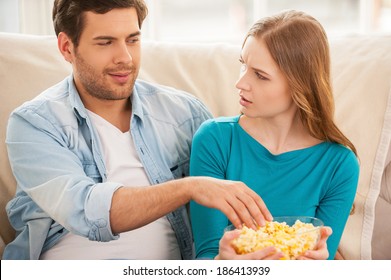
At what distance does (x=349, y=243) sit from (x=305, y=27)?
61cm

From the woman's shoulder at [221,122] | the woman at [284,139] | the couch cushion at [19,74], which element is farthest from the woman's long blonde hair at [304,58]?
the couch cushion at [19,74]

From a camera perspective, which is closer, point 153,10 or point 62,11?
point 62,11

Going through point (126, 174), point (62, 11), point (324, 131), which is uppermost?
point (62, 11)

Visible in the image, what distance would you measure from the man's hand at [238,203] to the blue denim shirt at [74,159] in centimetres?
26

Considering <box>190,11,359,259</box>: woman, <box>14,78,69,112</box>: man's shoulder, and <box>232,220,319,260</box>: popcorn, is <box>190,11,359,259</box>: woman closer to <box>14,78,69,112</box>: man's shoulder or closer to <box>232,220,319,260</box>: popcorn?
<box>232,220,319,260</box>: popcorn

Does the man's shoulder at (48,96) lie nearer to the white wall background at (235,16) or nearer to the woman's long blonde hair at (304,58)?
the woman's long blonde hair at (304,58)

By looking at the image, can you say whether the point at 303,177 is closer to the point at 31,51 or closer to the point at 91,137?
the point at 91,137

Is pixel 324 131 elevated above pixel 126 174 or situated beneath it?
elevated above

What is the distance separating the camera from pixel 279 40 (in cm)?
160

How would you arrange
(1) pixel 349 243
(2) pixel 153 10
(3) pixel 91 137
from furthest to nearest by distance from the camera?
(2) pixel 153 10 → (1) pixel 349 243 → (3) pixel 91 137

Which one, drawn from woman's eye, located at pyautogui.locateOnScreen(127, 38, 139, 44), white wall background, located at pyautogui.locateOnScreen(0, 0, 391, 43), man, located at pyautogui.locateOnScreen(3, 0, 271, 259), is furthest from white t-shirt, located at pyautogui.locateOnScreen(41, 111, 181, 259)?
white wall background, located at pyautogui.locateOnScreen(0, 0, 391, 43)

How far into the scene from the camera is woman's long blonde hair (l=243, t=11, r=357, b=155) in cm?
160

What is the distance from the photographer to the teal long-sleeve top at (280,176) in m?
1.66

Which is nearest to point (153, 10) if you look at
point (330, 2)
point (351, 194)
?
point (330, 2)
